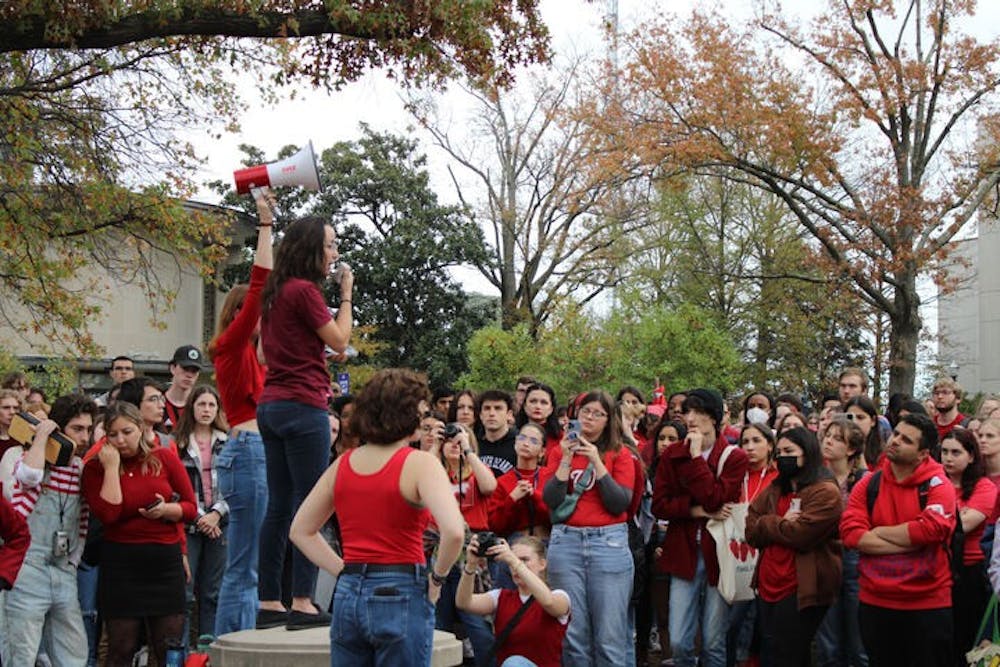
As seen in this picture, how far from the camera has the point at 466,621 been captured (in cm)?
835

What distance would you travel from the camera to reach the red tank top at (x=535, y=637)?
21.9ft

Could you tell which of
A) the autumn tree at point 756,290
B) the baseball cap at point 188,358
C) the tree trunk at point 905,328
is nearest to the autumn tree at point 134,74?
the baseball cap at point 188,358

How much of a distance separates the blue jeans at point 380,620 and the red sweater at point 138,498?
3417mm

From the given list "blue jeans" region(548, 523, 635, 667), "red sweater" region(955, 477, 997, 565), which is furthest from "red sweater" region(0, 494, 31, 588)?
"red sweater" region(955, 477, 997, 565)

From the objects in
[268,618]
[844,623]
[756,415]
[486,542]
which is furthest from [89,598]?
[756,415]

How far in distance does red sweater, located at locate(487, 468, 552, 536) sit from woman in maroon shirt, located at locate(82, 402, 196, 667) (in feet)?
6.69

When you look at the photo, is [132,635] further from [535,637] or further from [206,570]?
[535,637]

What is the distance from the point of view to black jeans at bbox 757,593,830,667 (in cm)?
828

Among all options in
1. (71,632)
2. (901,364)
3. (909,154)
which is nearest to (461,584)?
(71,632)

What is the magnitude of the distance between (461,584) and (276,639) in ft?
3.45

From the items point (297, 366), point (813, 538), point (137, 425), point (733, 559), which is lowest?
point (733, 559)

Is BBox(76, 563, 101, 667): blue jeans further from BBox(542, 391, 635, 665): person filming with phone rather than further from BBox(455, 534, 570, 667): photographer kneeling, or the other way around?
BBox(455, 534, 570, 667): photographer kneeling

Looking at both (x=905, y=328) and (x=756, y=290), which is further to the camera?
(x=756, y=290)

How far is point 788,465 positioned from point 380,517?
434cm
